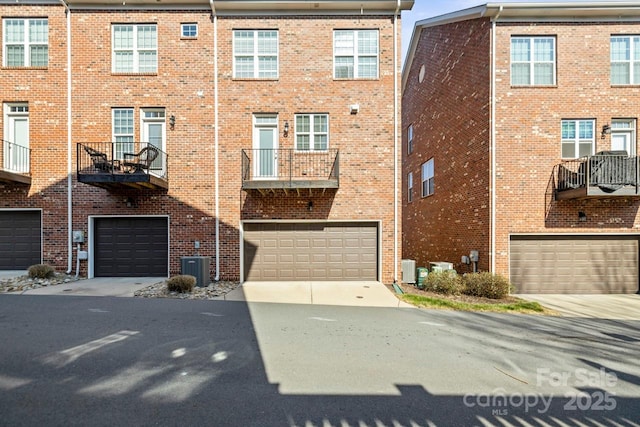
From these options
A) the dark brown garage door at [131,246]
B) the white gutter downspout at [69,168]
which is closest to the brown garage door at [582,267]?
the dark brown garage door at [131,246]

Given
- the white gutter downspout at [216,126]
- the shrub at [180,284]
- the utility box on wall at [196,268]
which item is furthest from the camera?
the white gutter downspout at [216,126]

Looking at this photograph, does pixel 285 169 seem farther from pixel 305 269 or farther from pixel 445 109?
pixel 445 109

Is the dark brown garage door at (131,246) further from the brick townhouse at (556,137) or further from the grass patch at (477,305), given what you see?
the brick townhouse at (556,137)

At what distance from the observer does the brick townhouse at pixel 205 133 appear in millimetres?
10422

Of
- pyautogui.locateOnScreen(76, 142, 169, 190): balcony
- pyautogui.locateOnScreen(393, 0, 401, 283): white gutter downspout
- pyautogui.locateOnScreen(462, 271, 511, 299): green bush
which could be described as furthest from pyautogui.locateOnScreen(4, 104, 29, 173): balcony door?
pyautogui.locateOnScreen(462, 271, 511, 299): green bush

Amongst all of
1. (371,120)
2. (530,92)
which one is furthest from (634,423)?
(530,92)

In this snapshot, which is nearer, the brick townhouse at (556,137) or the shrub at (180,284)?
the shrub at (180,284)

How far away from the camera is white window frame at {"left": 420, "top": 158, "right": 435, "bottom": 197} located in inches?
546

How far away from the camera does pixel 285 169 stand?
10547mm

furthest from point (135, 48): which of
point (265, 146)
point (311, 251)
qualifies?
point (311, 251)

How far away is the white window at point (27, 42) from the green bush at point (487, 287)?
16.2 meters

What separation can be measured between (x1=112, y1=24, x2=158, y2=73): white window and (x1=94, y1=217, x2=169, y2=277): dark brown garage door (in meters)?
5.45

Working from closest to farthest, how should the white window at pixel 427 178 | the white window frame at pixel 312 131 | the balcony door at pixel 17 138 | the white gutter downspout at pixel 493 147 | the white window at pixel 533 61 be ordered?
the white gutter downspout at pixel 493 147
the white window at pixel 533 61
the balcony door at pixel 17 138
the white window frame at pixel 312 131
the white window at pixel 427 178

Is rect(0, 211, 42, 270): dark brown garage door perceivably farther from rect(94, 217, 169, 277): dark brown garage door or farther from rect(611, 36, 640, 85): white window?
rect(611, 36, 640, 85): white window
